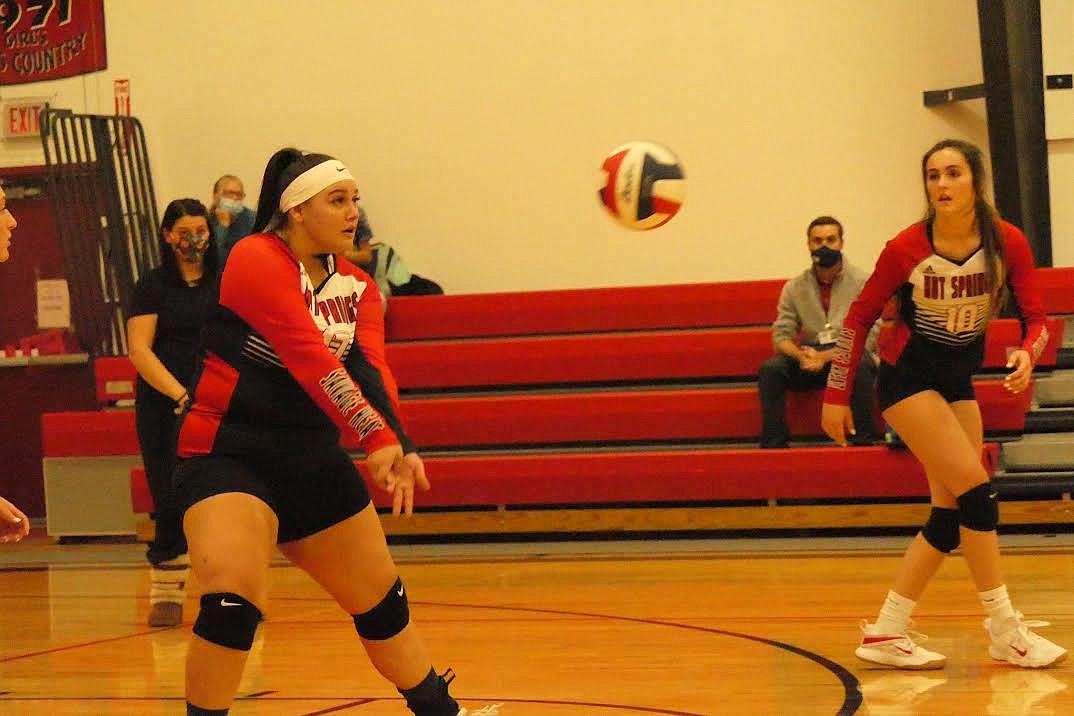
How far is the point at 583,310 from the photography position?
9.83m

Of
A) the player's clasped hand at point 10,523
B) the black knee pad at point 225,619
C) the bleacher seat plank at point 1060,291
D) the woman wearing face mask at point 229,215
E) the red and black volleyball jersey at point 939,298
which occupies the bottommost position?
the black knee pad at point 225,619

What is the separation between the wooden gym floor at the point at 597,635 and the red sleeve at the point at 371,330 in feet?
4.19

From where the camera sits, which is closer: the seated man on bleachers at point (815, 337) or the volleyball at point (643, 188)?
the volleyball at point (643, 188)

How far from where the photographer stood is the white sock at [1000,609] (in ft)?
15.8

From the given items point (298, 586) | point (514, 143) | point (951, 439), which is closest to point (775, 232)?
point (514, 143)

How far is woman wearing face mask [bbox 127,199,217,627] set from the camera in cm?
610

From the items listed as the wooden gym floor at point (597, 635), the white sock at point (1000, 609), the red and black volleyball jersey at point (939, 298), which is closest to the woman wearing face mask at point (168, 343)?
the wooden gym floor at point (597, 635)

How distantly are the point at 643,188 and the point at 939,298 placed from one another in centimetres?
115

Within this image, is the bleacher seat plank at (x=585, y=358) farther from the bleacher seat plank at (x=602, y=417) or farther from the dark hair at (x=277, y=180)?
the dark hair at (x=277, y=180)

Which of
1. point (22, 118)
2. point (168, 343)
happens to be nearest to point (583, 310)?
point (168, 343)

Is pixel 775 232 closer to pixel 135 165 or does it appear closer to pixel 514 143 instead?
pixel 514 143

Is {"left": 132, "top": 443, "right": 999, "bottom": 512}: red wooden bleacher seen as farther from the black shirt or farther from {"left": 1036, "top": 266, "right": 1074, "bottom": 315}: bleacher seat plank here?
the black shirt

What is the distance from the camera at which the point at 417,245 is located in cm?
1100

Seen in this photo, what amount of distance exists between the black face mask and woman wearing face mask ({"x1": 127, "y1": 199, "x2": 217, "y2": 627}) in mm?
3627
